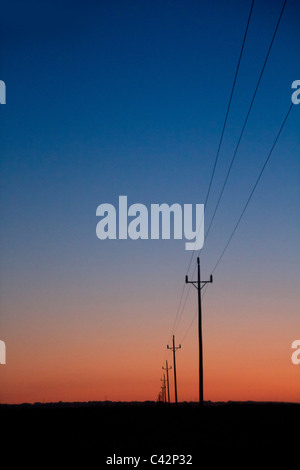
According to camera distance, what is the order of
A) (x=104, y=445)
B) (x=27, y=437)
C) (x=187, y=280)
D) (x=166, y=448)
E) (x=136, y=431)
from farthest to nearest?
(x=187, y=280) → (x=136, y=431) → (x=27, y=437) → (x=104, y=445) → (x=166, y=448)

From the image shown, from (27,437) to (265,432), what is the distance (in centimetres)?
846

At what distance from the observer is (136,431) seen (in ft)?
77.8

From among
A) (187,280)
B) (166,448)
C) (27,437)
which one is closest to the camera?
(166,448)
